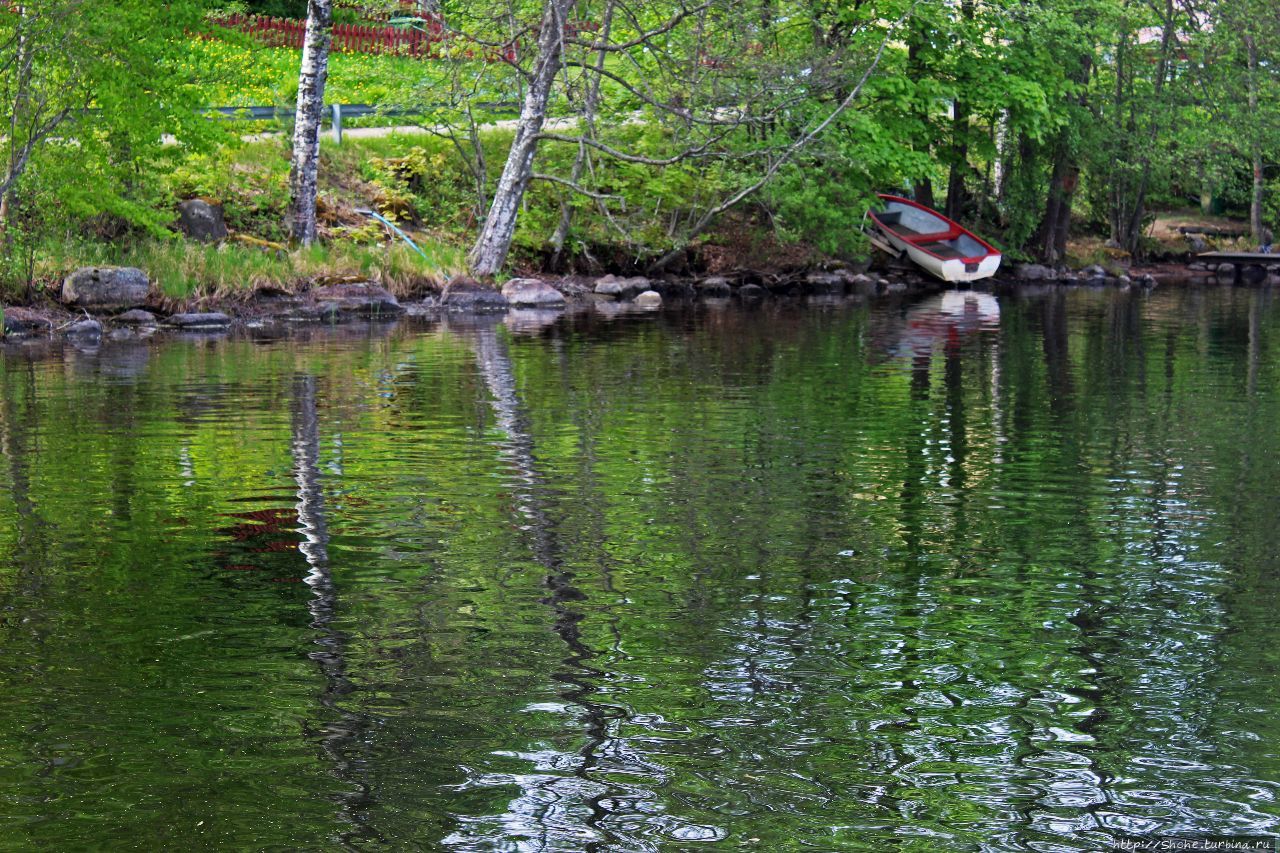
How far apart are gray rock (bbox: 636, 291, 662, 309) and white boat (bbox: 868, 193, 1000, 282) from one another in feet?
36.6

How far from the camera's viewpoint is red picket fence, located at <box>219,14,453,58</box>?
46844mm

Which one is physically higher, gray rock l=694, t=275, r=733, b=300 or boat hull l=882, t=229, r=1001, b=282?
boat hull l=882, t=229, r=1001, b=282

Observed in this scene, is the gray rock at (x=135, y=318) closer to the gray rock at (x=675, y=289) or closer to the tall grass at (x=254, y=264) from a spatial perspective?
the tall grass at (x=254, y=264)

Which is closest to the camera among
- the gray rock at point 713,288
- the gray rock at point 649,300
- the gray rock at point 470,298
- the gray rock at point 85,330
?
the gray rock at point 85,330

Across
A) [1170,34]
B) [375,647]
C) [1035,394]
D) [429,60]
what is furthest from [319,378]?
[1170,34]

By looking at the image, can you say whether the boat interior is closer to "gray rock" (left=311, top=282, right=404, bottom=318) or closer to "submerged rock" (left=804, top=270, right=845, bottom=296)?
"submerged rock" (left=804, top=270, right=845, bottom=296)

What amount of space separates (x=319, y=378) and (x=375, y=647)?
12.8 meters

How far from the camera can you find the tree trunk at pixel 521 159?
3328 centimetres

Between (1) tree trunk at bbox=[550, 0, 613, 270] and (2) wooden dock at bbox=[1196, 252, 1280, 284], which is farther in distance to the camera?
(2) wooden dock at bbox=[1196, 252, 1280, 284]

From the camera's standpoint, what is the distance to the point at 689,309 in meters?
34.4

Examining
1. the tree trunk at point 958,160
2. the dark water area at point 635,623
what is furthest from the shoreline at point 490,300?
the dark water area at point 635,623

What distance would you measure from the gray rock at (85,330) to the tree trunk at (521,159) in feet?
31.7

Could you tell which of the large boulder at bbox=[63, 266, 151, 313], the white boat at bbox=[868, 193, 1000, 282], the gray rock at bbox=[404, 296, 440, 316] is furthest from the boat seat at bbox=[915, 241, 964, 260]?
the large boulder at bbox=[63, 266, 151, 313]

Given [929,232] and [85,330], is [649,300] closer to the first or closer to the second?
[85,330]
